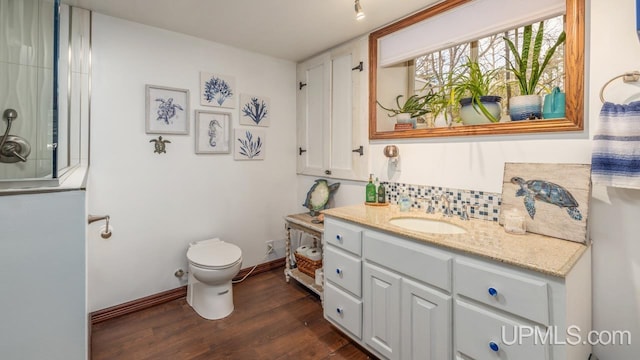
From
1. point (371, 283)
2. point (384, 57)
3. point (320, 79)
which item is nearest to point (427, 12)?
point (384, 57)

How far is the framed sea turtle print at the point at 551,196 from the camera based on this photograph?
1308 millimetres

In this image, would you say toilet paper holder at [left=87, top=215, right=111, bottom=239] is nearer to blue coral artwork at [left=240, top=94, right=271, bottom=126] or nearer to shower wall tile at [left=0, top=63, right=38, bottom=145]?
shower wall tile at [left=0, top=63, right=38, bottom=145]

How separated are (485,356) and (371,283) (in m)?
0.63

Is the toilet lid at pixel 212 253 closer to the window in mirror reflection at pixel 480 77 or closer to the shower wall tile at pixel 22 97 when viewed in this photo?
the shower wall tile at pixel 22 97

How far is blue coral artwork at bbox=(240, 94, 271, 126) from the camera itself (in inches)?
110

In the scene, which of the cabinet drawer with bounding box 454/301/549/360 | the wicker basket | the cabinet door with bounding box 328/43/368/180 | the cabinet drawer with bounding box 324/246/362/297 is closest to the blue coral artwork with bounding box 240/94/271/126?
the cabinet door with bounding box 328/43/368/180

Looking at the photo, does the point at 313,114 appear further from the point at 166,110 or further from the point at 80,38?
the point at 80,38

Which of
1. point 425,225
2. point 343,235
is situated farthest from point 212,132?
point 425,225

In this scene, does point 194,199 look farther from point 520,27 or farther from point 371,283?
point 520,27

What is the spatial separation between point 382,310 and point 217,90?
2245 millimetres

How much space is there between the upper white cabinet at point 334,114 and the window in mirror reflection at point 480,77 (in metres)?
0.23

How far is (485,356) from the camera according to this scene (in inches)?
46.0

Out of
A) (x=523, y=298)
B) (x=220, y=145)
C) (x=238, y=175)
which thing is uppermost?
Result: (x=220, y=145)

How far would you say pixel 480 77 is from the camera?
1.75m
